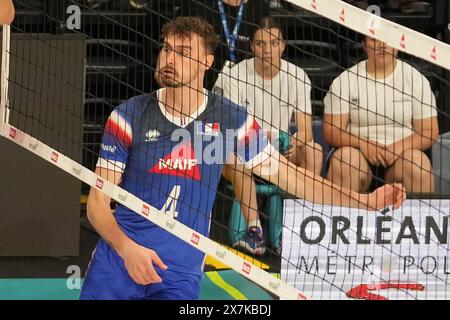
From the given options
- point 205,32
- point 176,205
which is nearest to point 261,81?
point 205,32

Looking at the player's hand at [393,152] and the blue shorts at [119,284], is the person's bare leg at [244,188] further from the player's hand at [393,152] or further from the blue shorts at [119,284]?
the player's hand at [393,152]

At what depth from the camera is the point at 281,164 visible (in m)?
5.66

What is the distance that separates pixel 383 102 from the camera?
248 inches

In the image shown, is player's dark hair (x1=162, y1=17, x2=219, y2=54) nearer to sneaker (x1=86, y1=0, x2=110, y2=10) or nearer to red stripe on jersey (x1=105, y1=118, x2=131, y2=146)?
red stripe on jersey (x1=105, y1=118, x2=131, y2=146)

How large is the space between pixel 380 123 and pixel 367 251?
3.22ft

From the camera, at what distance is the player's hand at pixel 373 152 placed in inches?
243

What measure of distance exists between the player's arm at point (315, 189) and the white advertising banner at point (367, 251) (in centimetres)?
6

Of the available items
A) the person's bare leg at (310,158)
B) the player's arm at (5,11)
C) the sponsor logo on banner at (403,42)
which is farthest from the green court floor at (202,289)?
the sponsor logo on banner at (403,42)

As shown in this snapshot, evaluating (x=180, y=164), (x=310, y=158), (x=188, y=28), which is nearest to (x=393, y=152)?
(x=310, y=158)

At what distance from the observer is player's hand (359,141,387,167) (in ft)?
20.2

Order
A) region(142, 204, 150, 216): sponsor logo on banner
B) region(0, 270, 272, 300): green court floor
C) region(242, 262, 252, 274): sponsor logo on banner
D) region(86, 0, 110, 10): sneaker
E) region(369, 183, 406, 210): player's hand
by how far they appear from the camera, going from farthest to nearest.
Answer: region(86, 0, 110, 10): sneaker → region(0, 270, 272, 300): green court floor → region(369, 183, 406, 210): player's hand → region(142, 204, 150, 216): sponsor logo on banner → region(242, 262, 252, 274): sponsor logo on banner

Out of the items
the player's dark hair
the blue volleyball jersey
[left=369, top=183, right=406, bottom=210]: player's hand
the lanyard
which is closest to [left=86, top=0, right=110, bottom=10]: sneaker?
the lanyard

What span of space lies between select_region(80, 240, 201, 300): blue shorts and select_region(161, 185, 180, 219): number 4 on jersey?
303 millimetres

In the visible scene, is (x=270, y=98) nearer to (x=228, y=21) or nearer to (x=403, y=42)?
(x=228, y=21)
